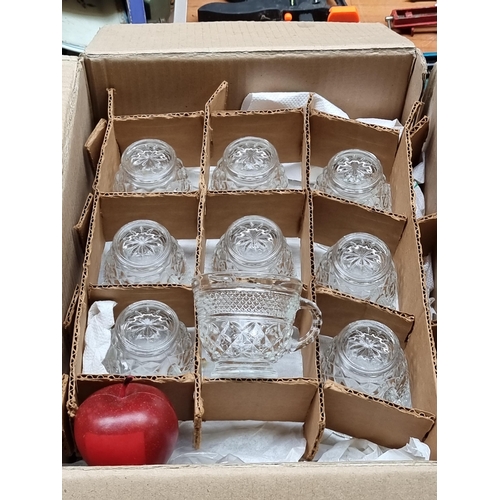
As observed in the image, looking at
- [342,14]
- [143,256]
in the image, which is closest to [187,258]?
[143,256]

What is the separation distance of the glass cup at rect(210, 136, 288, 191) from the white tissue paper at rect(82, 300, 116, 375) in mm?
271

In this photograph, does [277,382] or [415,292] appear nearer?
[277,382]

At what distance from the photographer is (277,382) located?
71 centimetres

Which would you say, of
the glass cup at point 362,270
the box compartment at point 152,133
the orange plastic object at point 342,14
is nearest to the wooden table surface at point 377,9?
the orange plastic object at point 342,14

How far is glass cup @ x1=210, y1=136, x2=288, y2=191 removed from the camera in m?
0.97

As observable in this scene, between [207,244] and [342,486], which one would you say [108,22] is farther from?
[342,486]

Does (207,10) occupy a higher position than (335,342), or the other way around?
(207,10)

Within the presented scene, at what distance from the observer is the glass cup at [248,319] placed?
0.70 meters

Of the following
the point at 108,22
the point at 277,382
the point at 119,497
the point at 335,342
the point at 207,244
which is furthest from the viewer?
the point at 108,22

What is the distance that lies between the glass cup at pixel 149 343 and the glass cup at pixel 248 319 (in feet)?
0.20

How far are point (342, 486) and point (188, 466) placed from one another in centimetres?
13

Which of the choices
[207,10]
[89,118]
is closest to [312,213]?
[89,118]

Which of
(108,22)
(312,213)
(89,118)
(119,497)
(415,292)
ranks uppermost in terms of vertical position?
(108,22)

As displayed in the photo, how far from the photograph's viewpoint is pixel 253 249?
34.7 inches
